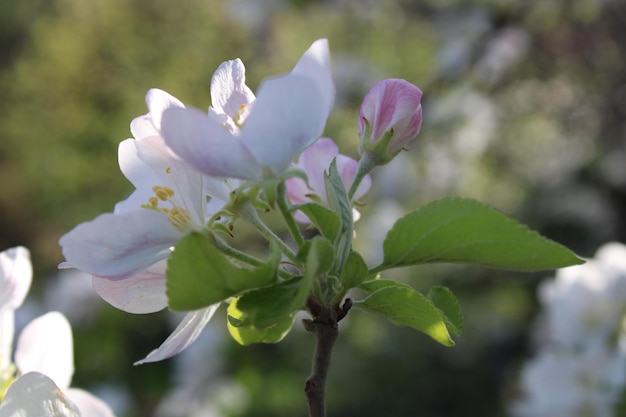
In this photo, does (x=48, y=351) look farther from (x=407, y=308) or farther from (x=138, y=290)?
(x=407, y=308)

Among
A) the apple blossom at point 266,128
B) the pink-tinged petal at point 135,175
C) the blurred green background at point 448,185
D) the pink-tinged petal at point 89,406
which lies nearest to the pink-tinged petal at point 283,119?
the apple blossom at point 266,128

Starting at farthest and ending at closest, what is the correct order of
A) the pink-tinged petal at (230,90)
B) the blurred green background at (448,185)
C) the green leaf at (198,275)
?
the blurred green background at (448,185), the pink-tinged petal at (230,90), the green leaf at (198,275)

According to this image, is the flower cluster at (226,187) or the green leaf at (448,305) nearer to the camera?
the flower cluster at (226,187)

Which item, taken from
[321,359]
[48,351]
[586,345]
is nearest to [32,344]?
[48,351]

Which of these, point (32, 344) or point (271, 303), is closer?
point (271, 303)

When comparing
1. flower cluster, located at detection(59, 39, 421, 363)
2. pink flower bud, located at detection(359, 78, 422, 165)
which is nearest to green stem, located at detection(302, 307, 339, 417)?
flower cluster, located at detection(59, 39, 421, 363)

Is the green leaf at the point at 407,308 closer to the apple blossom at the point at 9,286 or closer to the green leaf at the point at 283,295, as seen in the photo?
the green leaf at the point at 283,295
